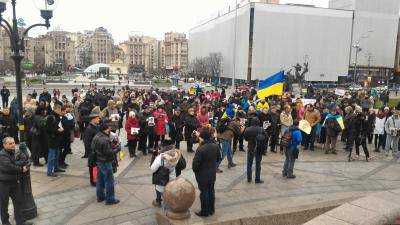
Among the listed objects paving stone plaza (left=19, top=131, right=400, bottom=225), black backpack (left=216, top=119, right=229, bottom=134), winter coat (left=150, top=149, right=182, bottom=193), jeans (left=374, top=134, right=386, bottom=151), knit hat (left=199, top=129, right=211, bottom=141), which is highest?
knit hat (left=199, top=129, right=211, bottom=141)

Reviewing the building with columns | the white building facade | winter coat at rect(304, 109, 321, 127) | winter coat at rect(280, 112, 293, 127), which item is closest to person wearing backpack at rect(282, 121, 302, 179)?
winter coat at rect(280, 112, 293, 127)

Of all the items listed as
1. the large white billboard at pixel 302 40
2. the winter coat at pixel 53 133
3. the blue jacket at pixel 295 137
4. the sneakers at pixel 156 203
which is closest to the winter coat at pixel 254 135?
the blue jacket at pixel 295 137

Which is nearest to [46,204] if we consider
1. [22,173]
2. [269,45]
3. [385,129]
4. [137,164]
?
[22,173]

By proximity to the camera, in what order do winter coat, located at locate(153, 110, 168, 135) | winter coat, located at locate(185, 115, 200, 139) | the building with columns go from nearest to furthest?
winter coat, located at locate(153, 110, 168, 135), winter coat, located at locate(185, 115, 200, 139), the building with columns

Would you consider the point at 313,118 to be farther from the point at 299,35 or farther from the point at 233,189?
the point at 299,35

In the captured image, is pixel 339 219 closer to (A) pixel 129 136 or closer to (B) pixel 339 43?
(A) pixel 129 136

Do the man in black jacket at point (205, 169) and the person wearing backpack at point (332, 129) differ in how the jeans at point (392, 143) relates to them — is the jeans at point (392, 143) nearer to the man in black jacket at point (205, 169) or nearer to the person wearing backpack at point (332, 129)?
the person wearing backpack at point (332, 129)

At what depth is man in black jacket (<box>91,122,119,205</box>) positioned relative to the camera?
790 cm

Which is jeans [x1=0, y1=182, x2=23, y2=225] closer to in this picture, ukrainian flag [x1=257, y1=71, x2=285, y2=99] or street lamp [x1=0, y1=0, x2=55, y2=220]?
street lamp [x1=0, y1=0, x2=55, y2=220]

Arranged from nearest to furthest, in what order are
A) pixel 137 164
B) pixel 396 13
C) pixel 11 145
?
pixel 11 145, pixel 137 164, pixel 396 13

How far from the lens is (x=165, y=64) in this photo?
197 meters

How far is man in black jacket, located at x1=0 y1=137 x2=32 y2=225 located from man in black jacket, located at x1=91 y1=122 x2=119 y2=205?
4.68 feet

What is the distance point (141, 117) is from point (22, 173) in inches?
231

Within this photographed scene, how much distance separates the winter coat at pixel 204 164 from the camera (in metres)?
7.34
